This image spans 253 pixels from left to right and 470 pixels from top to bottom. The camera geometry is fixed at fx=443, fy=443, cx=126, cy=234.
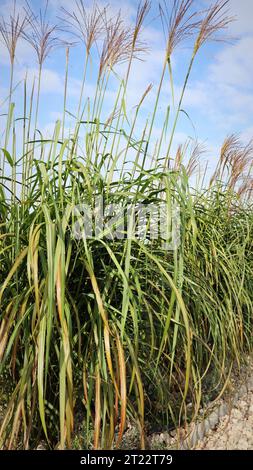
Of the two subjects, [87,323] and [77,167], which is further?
[77,167]

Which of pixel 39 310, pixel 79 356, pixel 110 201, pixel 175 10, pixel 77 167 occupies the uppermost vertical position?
pixel 175 10

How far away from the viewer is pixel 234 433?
1916 mm

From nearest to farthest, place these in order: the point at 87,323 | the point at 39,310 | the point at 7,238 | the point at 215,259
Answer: the point at 39,310 → the point at 87,323 → the point at 7,238 → the point at 215,259

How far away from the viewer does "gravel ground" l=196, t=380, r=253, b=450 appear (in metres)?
1.81

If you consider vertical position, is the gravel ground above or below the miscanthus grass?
below

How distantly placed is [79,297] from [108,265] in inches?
6.2

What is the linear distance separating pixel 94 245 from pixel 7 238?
36 centimetres

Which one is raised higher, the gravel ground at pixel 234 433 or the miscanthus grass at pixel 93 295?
the miscanthus grass at pixel 93 295

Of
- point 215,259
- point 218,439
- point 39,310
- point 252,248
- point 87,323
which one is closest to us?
point 39,310

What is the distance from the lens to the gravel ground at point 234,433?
5.93 feet

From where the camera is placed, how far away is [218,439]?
1.86 m
